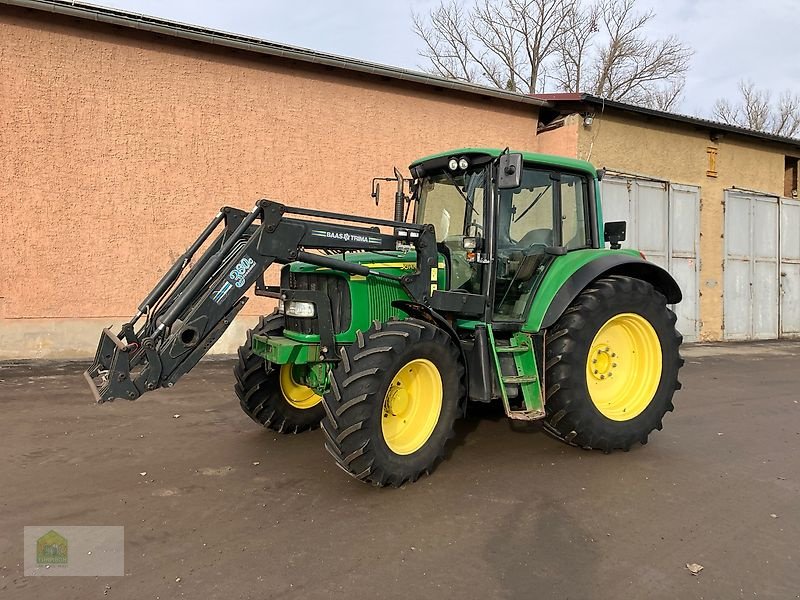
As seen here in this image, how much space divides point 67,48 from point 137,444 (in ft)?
20.7

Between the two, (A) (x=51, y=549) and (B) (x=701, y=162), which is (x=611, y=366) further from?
(B) (x=701, y=162)

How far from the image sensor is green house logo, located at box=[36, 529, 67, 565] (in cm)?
289

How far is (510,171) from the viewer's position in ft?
13.0

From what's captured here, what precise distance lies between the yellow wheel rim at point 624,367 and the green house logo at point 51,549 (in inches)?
141

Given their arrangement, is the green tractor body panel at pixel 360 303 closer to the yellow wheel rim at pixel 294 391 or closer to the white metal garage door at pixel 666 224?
the yellow wheel rim at pixel 294 391

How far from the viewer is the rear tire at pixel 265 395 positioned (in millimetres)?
4676

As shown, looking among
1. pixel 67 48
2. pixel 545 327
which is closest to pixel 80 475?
pixel 545 327

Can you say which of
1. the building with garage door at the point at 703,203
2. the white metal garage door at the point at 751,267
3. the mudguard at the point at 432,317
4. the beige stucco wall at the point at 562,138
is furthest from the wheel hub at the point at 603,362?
the white metal garage door at the point at 751,267

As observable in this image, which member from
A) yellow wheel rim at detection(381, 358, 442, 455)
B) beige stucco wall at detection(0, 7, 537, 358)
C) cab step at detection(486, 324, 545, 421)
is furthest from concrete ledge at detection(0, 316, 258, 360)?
cab step at detection(486, 324, 545, 421)

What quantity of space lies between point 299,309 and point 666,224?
32.4ft

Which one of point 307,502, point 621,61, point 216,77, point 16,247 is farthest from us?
point 621,61

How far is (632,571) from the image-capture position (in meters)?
2.84

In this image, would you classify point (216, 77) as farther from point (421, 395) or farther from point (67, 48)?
point (421, 395)

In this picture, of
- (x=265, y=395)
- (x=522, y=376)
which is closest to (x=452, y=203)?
(x=522, y=376)
